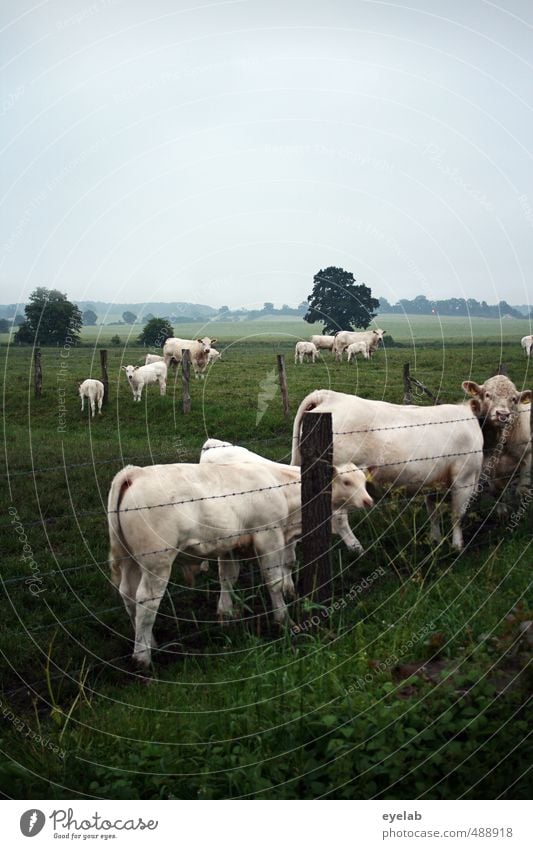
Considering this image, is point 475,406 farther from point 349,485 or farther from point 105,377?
point 105,377

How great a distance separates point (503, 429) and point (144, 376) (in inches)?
535

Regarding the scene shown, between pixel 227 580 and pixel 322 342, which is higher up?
pixel 322 342

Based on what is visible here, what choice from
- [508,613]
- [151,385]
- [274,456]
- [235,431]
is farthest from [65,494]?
[151,385]

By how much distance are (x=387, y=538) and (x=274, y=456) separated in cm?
493

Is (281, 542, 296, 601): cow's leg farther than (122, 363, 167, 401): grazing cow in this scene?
No

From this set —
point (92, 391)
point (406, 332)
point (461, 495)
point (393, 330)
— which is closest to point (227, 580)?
point (461, 495)

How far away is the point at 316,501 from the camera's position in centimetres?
586

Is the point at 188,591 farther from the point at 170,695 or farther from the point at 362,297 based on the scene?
the point at 362,297

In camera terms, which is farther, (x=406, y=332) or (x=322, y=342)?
(x=406, y=332)

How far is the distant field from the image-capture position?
9008mm

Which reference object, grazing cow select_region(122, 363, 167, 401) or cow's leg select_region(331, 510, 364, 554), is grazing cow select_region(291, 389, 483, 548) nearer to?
cow's leg select_region(331, 510, 364, 554)

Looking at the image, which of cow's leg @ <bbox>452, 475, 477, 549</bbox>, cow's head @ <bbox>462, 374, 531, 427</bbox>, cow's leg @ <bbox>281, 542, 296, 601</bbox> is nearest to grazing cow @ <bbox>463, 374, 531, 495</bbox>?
cow's head @ <bbox>462, 374, 531, 427</bbox>

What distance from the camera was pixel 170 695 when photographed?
16.2ft

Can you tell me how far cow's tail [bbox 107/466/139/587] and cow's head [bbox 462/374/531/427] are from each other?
4.63 m
